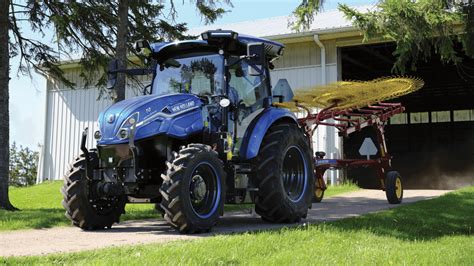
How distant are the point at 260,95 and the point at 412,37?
2496mm

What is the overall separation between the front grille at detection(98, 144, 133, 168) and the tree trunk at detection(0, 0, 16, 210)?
212 inches

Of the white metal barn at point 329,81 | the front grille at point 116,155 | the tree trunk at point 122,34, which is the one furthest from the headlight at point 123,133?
the white metal barn at point 329,81

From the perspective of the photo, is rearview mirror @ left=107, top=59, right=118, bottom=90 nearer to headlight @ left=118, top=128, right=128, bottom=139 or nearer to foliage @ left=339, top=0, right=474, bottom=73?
headlight @ left=118, top=128, right=128, bottom=139

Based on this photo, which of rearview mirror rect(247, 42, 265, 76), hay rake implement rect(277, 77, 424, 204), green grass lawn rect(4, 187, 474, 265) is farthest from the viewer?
hay rake implement rect(277, 77, 424, 204)

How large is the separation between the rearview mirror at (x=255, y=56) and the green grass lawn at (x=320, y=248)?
2202 mm

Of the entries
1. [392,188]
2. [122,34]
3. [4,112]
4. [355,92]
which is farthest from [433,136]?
[4,112]

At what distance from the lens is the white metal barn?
18828 millimetres

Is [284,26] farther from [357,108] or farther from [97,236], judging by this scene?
[97,236]

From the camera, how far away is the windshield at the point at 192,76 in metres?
7.82

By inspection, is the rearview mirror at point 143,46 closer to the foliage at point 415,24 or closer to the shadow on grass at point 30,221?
the shadow on grass at point 30,221

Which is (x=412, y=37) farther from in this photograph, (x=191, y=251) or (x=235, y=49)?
(x=191, y=251)

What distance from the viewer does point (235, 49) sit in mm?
8055

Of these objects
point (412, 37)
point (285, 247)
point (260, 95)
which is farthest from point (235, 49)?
point (285, 247)

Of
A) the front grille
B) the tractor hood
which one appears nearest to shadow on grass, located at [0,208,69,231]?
the front grille
